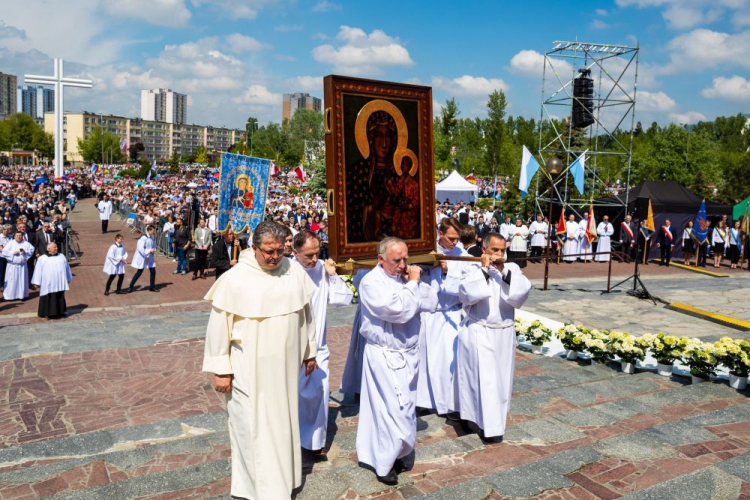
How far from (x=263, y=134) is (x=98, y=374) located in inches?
3522

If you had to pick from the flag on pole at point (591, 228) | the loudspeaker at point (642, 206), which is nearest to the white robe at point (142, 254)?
the flag on pole at point (591, 228)

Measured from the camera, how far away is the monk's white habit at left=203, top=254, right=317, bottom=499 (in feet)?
12.8

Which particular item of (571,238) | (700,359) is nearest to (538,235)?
(571,238)

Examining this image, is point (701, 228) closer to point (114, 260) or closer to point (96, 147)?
point (114, 260)

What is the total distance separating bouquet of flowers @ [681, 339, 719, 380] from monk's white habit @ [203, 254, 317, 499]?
496 centimetres

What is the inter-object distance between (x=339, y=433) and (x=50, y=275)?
823 centimetres

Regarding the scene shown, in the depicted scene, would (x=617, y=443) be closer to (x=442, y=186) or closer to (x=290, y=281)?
(x=290, y=281)

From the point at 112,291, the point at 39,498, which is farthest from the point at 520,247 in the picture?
the point at 39,498

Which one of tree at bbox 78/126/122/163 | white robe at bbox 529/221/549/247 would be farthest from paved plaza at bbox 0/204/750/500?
tree at bbox 78/126/122/163

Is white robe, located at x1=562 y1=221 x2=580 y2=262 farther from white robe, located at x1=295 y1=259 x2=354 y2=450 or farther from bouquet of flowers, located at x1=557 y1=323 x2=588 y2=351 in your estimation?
white robe, located at x1=295 y1=259 x2=354 y2=450

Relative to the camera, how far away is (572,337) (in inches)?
309

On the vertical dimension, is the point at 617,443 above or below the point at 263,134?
below

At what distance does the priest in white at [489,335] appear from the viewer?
5051 millimetres

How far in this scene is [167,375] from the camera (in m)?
7.36
